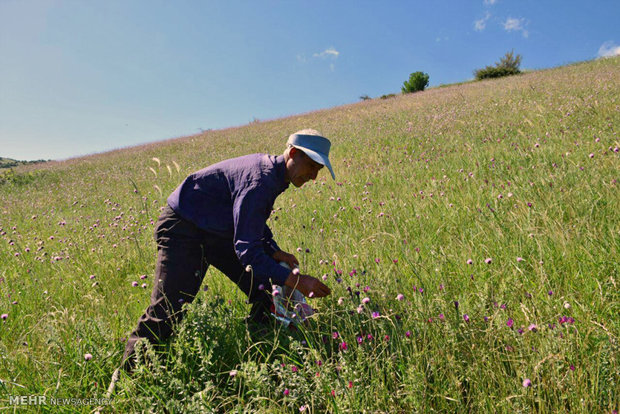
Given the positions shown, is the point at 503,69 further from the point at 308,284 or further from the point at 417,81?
the point at 308,284

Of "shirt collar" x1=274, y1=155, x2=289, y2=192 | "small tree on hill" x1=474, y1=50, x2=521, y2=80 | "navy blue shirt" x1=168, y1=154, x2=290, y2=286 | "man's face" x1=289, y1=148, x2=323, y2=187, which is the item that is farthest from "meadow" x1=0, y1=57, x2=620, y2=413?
"small tree on hill" x1=474, y1=50, x2=521, y2=80

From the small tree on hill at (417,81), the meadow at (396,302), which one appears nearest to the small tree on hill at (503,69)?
the small tree on hill at (417,81)

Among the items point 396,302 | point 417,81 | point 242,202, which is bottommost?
point 396,302

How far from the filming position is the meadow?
5.14ft

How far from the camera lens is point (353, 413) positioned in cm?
152

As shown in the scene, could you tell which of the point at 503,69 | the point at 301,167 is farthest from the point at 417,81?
the point at 301,167

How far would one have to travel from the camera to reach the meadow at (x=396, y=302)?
157cm

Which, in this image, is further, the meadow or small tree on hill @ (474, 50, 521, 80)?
small tree on hill @ (474, 50, 521, 80)

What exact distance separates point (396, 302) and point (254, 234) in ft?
3.62

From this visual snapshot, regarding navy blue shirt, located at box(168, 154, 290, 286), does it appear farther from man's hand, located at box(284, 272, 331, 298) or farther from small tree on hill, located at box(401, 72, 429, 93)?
small tree on hill, located at box(401, 72, 429, 93)

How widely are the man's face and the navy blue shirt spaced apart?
0.08 m

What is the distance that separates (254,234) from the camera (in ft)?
6.67

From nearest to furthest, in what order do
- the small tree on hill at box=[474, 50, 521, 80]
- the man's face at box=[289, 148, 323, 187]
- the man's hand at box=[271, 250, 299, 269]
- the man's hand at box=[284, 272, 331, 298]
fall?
the man's hand at box=[284, 272, 331, 298] → the man's face at box=[289, 148, 323, 187] → the man's hand at box=[271, 250, 299, 269] → the small tree on hill at box=[474, 50, 521, 80]

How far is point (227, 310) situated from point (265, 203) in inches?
34.4
